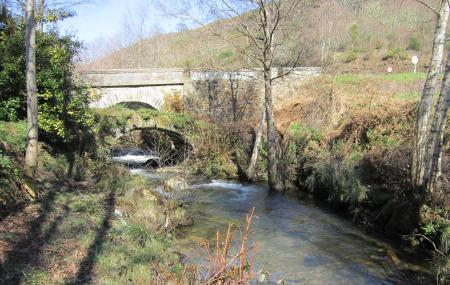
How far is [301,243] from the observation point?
361 inches

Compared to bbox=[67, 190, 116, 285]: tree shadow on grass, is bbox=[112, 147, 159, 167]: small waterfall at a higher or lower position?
lower

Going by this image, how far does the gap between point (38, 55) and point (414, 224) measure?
34.8 feet

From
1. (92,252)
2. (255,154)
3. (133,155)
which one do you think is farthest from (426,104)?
(133,155)

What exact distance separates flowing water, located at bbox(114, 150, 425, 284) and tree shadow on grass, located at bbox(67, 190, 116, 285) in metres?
1.56

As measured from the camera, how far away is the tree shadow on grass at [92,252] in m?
5.40

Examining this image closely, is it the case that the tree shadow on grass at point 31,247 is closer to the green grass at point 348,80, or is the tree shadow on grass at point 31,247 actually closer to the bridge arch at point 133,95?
the bridge arch at point 133,95

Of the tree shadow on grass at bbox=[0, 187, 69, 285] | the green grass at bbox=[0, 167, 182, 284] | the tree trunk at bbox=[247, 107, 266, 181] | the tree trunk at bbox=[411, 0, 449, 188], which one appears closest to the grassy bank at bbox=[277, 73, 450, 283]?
the tree trunk at bbox=[411, 0, 449, 188]

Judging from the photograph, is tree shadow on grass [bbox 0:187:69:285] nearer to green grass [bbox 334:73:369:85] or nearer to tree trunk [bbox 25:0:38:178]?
tree trunk [bbox 25:0:38:178]

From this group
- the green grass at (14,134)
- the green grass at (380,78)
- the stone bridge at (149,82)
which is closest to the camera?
the green grass at (14,134)

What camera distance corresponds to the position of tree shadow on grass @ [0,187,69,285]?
16.9 ft

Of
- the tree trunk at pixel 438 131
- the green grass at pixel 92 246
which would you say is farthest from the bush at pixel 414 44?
the green grass at pixel 92 246

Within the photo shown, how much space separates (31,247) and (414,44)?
2604 cm

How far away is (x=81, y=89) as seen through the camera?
41.5ft

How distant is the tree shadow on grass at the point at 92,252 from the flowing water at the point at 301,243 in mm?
1559
